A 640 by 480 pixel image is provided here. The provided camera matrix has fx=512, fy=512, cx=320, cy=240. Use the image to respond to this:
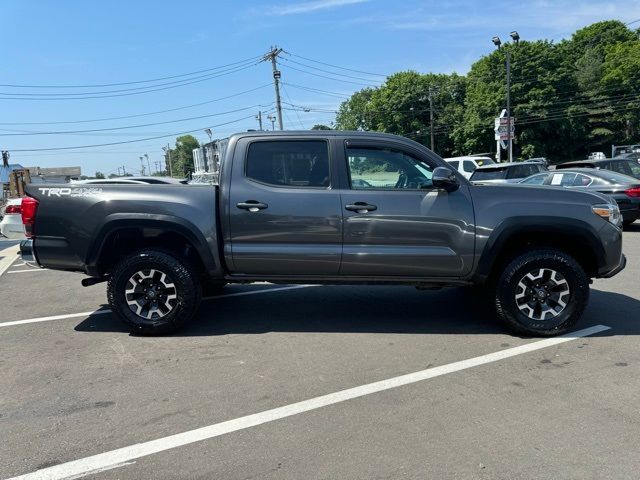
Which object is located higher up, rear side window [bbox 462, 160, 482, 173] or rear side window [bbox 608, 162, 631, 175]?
rear side window [bbox 462, 160, 482, 173]

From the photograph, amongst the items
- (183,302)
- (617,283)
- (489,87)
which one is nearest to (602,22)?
(489,87)

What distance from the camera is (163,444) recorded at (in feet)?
10.3

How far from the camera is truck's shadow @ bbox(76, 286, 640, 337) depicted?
5352mm

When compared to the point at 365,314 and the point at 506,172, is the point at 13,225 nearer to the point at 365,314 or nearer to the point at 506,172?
the point at 365,314

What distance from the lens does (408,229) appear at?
193 inches

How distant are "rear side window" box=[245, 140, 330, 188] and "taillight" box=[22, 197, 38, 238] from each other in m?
2.16

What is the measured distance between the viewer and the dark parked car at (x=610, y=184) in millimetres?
11375

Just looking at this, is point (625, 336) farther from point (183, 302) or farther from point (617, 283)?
point (183, 302)

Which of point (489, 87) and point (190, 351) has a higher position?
point (489, 87)

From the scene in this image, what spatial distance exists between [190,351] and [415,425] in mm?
2342

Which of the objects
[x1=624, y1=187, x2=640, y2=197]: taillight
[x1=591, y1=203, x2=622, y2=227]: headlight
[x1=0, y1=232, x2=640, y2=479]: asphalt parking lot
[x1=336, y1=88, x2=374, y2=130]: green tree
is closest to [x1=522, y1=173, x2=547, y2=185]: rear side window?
[x1=624, y1=187, x2=640, y2=197]: taillight

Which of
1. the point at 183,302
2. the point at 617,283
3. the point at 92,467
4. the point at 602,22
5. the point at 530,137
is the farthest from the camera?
the point at 602,22

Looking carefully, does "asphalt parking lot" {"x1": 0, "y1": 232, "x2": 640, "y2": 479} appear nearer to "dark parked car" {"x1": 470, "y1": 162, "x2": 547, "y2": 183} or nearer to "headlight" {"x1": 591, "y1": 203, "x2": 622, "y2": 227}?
"headlight" {"x1": 591, "y1": 203, "x2": 622, "y2": 227}

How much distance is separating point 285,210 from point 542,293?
2.61 metres
